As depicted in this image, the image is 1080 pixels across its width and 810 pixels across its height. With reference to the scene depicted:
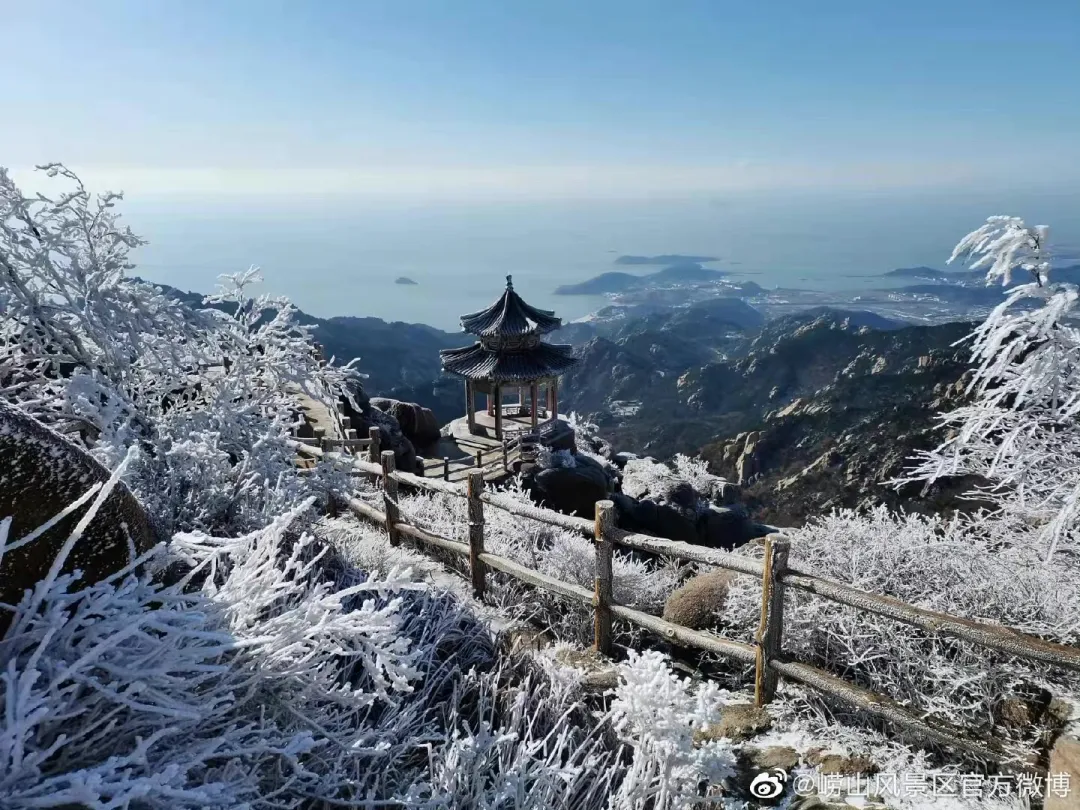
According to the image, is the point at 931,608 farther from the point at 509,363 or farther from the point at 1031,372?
the point at 509,363

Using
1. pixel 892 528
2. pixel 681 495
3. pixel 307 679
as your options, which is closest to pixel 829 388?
pixel 681 495

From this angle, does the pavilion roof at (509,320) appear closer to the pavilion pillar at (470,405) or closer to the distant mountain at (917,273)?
the pavilion pillar at (470,405)

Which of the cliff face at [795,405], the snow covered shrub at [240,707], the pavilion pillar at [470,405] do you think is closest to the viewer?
the snow covered shrub at [240,707]

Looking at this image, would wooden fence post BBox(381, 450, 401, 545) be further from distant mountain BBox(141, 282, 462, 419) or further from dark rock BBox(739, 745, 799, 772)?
distant mountain BBox(141, 282, 462, 419)

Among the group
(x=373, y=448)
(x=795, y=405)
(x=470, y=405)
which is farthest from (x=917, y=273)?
(x=373, y=448)

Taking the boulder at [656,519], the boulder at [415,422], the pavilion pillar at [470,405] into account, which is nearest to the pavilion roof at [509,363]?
the pavilion pillar at [470,405]

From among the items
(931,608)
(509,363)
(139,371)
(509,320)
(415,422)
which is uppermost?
(139,371)
